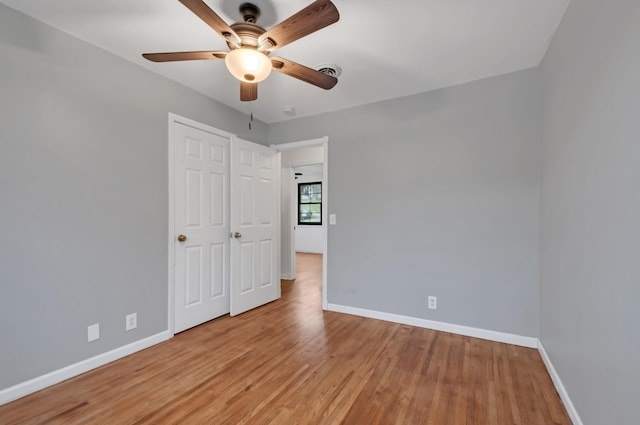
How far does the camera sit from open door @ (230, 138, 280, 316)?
3.30 metres

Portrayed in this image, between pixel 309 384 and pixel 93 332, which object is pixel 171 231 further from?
pixel 309 384

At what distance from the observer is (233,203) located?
3271mm

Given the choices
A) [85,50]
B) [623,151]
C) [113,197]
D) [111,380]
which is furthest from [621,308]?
[85,50]

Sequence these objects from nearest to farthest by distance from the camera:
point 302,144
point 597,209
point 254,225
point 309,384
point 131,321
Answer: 1. point 597,209
2. point 309,384
3. point 131,321
4. point 254,225
5. point 302,144

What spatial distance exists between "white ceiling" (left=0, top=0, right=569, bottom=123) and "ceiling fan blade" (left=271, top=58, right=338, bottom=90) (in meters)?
0.34

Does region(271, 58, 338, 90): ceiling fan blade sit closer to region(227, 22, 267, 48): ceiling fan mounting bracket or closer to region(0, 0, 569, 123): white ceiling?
region(227, 22, 267, 48): ceiling fan mounting bracket

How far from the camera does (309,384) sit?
1957mm

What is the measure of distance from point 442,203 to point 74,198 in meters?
3.21

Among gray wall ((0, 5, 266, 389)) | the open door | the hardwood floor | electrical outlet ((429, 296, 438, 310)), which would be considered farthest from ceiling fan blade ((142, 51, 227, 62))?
electrical outlet ((429, 296, 438, 310))

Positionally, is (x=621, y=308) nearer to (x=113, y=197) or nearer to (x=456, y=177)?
(x=456, y=177)

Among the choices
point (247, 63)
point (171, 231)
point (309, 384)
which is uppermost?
point (247, 63)

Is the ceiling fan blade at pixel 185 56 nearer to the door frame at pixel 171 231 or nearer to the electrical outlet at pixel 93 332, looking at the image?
the door frame at pixel 171 231

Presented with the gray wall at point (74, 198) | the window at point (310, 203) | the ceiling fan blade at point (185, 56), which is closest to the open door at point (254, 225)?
the gray wall at point (74, 198)

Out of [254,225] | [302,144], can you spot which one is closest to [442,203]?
[302,144]
